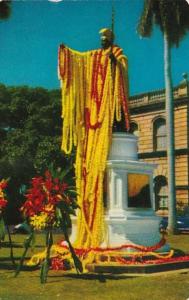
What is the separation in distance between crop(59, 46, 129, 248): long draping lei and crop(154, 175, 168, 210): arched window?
17.5m

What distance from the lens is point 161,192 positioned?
32625mm

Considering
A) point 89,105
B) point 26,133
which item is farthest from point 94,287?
point 26,133

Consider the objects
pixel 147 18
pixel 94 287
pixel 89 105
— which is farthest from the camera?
pixel 147 18

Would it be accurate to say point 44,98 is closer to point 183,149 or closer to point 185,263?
point 183,149

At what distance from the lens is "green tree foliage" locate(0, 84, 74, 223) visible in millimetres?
31141

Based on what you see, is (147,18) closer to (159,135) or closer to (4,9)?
(4,9)

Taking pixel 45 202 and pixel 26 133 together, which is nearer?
pixel 45 202

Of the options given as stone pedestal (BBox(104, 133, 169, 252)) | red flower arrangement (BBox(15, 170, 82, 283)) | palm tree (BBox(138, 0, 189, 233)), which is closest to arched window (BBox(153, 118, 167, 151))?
palm tree (BBox(138, 0, 189, 233))

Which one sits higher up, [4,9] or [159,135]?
[4,9]

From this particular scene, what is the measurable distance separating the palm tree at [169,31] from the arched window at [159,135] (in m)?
11.5

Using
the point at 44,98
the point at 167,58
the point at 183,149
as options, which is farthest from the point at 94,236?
the point at 44,98

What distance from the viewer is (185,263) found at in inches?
465

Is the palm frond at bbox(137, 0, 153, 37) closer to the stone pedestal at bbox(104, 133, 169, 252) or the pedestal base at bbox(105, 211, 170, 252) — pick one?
the stone pedestal at bbox(104, 133, 169, 252)

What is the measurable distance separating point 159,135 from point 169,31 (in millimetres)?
12623
